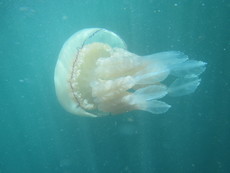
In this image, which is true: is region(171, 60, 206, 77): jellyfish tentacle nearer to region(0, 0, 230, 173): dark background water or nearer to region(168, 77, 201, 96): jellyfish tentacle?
region(168, 77, 201, 96): jellyfish tentacle

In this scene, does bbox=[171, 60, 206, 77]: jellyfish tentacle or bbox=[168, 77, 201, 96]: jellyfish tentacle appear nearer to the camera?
bbox=[171, 60, 206, 77]: jellyfish tentacle

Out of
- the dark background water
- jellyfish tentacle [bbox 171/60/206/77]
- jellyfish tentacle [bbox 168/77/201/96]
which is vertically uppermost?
the dark background water

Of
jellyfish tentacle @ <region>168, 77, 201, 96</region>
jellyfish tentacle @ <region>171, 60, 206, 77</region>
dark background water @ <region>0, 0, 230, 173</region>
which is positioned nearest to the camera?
jellyfish tentacle @ <region>171, 60, 206, 77</region>

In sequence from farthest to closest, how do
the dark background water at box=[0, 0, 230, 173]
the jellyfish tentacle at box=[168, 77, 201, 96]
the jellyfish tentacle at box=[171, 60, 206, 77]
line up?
1. the dark background water at box=[0, 0, 230, 173]
2. the jellyfish tentacle at box=[168, 77, 201, 96]
3. the jellyfish tentacle at box=[171, 60, 206, 77]

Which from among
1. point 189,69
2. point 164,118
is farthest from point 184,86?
point 164,118

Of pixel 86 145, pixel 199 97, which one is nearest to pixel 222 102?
pixel 199 97

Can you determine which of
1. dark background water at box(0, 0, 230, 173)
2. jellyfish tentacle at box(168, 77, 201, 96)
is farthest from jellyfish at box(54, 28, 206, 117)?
dark background water at box(0, 0, 230, 173)

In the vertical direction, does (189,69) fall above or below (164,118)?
below

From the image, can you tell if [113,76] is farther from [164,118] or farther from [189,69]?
[164,118]

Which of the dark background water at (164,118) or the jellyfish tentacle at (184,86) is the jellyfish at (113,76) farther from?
the dark background water at (164,118)
